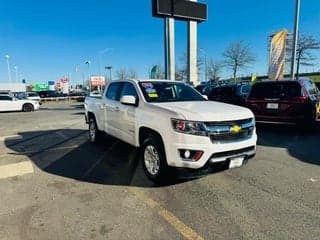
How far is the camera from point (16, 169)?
5.85m

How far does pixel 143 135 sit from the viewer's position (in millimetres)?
5148

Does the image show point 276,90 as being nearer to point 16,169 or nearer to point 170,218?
point 170,218

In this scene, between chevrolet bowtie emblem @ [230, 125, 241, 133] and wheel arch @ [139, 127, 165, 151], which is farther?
wheel arch @ [139, 127, 165, 151]

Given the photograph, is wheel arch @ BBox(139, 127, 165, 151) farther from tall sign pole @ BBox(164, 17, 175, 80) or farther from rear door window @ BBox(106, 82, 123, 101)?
tall sign pole @ BBox(164, 17, 175, 80)

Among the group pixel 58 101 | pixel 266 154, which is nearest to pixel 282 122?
pixel 266 154

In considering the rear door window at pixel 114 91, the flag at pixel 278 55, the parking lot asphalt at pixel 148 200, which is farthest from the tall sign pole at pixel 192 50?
the parking lot asphalt at pixel 148 200

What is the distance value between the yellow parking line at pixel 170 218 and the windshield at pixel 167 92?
6.04ft

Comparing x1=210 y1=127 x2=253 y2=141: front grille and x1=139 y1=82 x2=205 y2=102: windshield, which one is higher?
x1=139 y1=82 x2=205 y2=102: windshield

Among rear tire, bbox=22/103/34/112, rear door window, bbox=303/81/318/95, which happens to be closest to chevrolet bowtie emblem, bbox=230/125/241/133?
rear door window, bbox=303/81/318/95

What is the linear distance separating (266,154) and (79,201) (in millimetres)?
4550

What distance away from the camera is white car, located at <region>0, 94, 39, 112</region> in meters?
21.5

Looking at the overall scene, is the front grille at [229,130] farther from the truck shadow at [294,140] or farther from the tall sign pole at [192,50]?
the tall sign pole at [192,50]

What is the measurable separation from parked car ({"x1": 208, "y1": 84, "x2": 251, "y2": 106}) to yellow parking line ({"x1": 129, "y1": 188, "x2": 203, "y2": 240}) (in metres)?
9.00

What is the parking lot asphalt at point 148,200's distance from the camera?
10.9 feet
